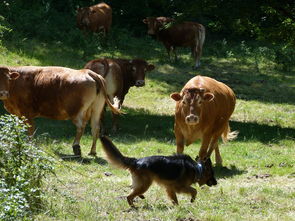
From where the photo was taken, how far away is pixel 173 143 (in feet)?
47.1

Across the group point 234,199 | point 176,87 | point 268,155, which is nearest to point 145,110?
point 176,87

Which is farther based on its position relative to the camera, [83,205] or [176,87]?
[176,87]

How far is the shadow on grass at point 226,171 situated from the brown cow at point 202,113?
0.32m

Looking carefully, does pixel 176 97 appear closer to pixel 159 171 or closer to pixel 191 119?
pixel 191 119

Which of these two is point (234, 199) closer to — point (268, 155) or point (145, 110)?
point (268, 155)

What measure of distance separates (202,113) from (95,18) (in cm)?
1684

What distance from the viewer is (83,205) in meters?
8.28

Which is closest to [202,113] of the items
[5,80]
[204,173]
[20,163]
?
[204,173]

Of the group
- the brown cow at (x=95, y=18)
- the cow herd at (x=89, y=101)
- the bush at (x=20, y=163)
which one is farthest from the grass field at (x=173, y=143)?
the brown cow at (x=95, y=18)

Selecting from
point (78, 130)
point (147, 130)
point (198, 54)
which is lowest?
point (198, 54)

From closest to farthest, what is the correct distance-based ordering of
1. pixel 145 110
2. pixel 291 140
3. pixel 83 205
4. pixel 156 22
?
pixel 83 205, pixel 291 140, pixel 145 110, pixel 156 22

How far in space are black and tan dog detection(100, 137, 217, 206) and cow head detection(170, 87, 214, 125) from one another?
6.53ft

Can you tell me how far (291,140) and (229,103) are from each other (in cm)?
300

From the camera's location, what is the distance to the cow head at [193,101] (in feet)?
36.1
